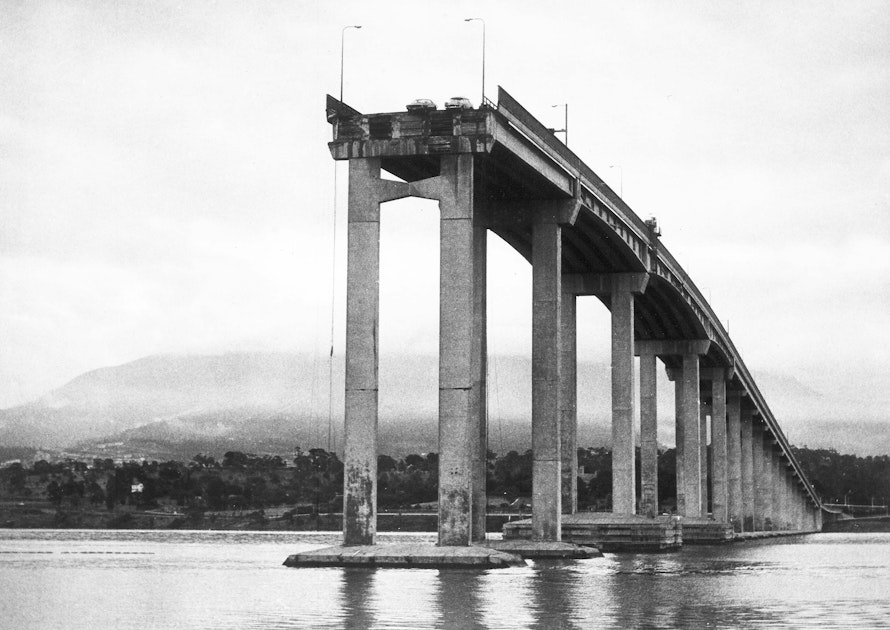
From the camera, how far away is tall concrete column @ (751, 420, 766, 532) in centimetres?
16550

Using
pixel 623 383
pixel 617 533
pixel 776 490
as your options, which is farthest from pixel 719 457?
pixel 776 490

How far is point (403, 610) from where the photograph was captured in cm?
3189

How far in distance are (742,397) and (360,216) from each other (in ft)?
332

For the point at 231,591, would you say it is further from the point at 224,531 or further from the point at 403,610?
the point at 224,531

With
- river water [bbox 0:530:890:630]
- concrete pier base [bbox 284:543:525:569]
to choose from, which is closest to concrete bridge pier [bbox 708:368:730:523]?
river water [bbox 0:530:890:630]

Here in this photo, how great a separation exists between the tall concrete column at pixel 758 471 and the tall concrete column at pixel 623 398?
79392 millimetres

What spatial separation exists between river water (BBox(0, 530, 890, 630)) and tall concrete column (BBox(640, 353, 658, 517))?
1534 inches

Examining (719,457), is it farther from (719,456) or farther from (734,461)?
(734,461)

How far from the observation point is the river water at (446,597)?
30359mm

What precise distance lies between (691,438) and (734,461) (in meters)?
29.7

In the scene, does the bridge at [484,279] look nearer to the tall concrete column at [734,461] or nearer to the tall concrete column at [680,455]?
the tall concrete column at [680,455]

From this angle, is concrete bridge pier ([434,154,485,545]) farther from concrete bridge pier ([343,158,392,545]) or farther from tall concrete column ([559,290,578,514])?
tall concrete column ([559,290,578,514])

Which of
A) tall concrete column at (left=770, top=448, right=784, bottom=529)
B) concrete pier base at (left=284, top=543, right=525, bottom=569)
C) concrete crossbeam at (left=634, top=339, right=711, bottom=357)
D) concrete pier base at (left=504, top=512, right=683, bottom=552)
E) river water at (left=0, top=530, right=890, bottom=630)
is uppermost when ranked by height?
concrete crossbeam at (left=634, top=339, right=711, bottom=357)

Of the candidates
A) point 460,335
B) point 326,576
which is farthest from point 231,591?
point 460,335
